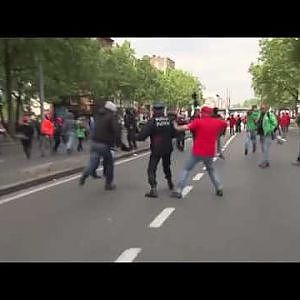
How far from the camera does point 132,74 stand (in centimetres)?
8156

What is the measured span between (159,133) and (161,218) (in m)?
3.04

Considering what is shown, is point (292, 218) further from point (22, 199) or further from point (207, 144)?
point (22, 199)

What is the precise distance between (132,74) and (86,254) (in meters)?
74.9

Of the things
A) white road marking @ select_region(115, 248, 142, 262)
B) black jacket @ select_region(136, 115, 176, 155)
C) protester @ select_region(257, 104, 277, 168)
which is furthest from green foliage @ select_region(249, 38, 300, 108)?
white road marking @ select_region(115, 248, 142, 262)

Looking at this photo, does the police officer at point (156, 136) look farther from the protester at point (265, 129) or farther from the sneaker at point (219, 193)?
the protester at point (265, 129)

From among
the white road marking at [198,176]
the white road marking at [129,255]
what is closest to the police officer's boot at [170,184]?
the white road marking at [198,176]

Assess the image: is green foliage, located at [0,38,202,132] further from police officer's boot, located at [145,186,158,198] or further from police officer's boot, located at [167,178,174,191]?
police officer's boot, located at [145,186,158,198]

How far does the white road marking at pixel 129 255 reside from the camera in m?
7.14

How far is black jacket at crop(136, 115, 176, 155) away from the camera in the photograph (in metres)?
12.7

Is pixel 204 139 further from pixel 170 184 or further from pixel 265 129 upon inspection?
pixel 265 129

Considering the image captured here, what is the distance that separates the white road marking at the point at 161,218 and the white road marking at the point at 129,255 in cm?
171

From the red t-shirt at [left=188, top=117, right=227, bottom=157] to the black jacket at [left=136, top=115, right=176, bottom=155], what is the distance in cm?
51

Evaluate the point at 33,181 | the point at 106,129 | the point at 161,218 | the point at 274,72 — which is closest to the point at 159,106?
the point at 106,129
